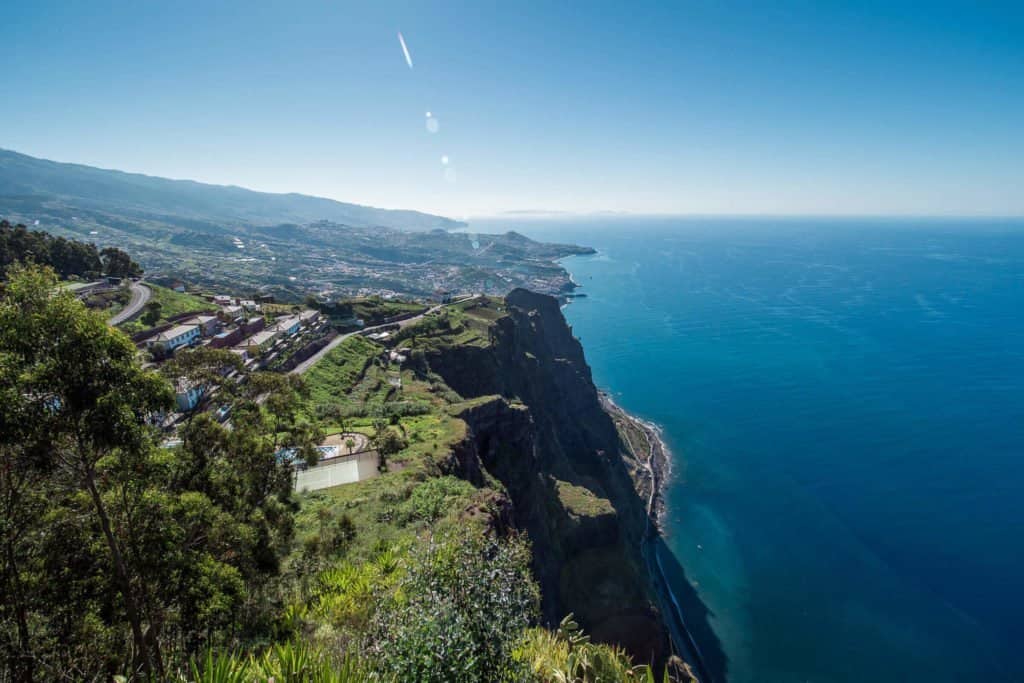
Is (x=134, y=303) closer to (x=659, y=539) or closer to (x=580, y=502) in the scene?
(x=580, y=502)

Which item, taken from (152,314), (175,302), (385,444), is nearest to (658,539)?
(385,444)

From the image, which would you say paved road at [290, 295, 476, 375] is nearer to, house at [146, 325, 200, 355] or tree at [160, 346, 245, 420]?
house at [146, 325, 200, 355]

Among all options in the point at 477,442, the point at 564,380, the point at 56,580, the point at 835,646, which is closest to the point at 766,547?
the point at 835,646

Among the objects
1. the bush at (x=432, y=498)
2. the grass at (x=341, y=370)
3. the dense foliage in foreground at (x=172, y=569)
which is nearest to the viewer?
the dense foliage in foreground at (x=172, y=569)

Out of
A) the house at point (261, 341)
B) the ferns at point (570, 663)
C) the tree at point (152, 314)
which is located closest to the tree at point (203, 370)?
the ferns at point (570, 663)

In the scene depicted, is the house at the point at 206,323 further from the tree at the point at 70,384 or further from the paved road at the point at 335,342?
the tree at the point at 70,384

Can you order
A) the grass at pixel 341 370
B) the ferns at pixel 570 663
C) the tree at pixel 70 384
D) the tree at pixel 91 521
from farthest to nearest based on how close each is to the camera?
the grass at pixel 341 370, the ferns at pixel 570 663, the tree at pixel 91 521, the tree at pixel 70 384

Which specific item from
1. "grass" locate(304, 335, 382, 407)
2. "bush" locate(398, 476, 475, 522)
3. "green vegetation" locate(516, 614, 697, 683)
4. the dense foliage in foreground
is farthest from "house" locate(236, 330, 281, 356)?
"green vegetation" locate(516, 614, 697, 683)
